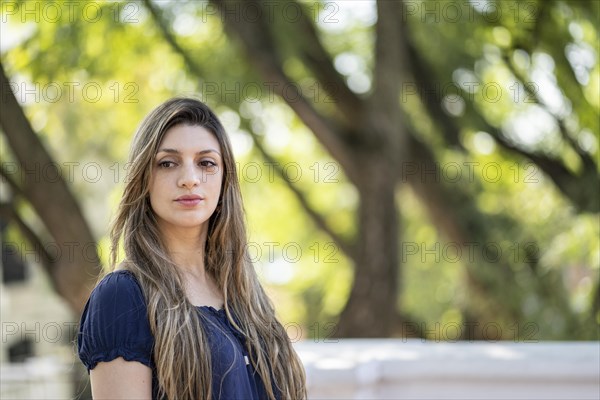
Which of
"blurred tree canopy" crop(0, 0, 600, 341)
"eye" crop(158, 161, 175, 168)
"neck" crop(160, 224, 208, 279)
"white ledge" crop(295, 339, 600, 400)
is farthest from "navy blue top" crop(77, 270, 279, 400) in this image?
"blurred tree canopy" crop(0, 0, 600, 341)

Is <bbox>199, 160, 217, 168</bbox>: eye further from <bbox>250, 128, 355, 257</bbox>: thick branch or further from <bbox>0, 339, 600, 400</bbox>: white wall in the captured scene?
<bbox>250, 128, 355, 257</bbox>: thick branch

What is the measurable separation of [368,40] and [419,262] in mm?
4827

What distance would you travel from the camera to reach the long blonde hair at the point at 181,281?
236 centimetres

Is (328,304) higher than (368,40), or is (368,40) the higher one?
(368,40)

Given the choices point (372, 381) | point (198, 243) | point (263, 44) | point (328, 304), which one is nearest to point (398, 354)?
point (372, 381)

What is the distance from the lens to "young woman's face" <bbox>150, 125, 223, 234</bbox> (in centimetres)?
254

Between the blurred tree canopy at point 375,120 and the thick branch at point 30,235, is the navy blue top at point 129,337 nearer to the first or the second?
the blurred tree canopy at point 375,120

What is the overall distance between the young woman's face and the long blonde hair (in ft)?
0.09

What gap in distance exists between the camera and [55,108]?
36.2ft

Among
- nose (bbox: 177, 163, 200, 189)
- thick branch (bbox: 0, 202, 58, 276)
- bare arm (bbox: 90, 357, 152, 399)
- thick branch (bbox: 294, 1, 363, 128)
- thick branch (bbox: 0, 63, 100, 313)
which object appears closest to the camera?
bare arm (bbox: 90, 357, 152, 399)

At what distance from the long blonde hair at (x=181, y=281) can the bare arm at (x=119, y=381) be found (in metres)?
0.06

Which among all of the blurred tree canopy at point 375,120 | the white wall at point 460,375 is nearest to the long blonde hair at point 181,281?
the white wall at point 460,375

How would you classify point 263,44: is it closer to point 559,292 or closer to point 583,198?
point 583,198

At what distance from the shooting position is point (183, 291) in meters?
2.51
